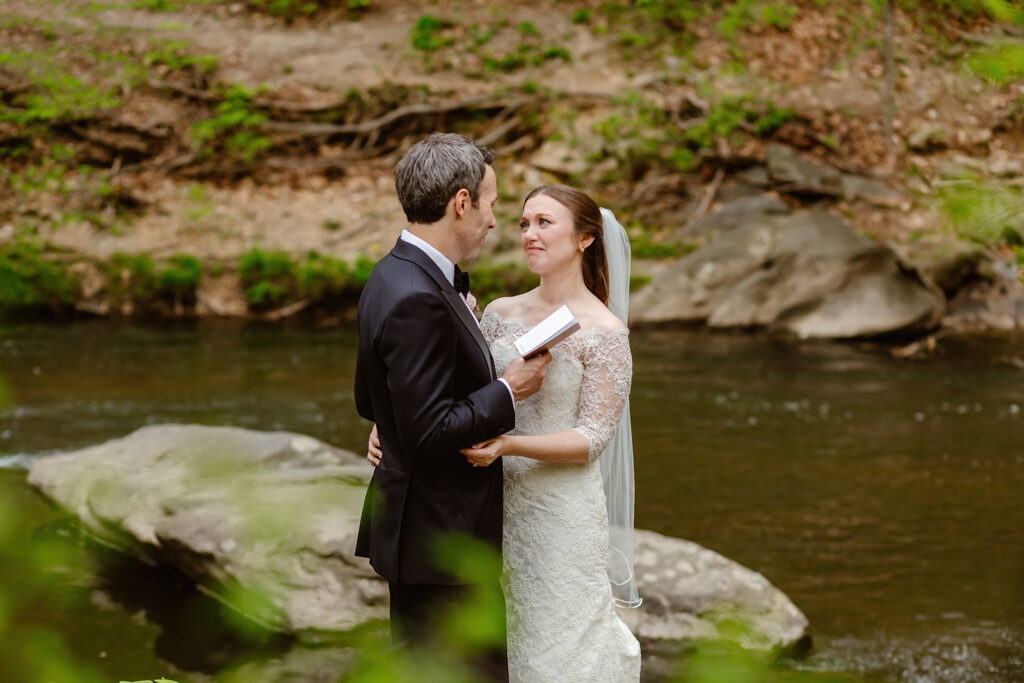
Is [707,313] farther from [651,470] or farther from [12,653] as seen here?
[12,653]

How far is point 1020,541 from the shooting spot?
20.2ft

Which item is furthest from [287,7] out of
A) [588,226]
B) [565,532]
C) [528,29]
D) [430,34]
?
[565,532]

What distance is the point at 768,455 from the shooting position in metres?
8.09

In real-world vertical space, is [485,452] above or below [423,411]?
below

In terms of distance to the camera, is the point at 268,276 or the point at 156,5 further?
the point at 156,5

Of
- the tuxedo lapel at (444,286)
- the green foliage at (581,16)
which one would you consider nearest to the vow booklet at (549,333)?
the tuxedo lapel at (444,286)

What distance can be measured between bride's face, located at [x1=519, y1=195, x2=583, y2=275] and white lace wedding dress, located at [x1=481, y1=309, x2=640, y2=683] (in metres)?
0.25

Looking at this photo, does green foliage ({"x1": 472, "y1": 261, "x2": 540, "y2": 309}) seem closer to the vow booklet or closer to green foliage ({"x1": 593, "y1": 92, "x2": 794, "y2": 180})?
green foliage ({"x1": 593, "y1": 92, "x2": 794, "y2": 180})

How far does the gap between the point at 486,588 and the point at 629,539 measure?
2.70 meters

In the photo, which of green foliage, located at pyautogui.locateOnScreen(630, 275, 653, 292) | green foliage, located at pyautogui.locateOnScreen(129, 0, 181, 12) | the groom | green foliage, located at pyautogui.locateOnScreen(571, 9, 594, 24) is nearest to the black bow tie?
the groom

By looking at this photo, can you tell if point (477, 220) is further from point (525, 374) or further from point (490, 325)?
point (490, 325)

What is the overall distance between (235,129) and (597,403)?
14.7m

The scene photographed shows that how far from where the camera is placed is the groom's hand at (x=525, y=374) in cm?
264

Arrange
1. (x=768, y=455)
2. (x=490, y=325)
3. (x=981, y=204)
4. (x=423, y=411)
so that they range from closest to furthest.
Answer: (x=981, y=204)
(x=423, y=411)
(x=490, y=325)
(x=768, y=455)
